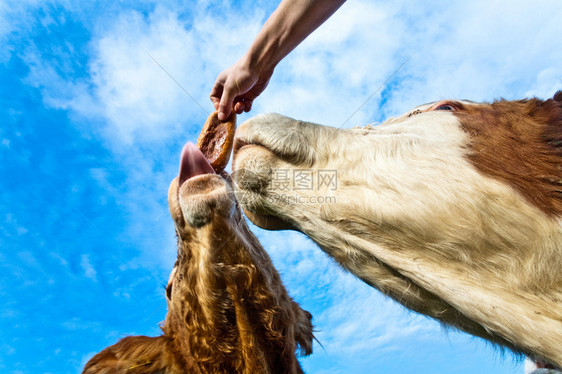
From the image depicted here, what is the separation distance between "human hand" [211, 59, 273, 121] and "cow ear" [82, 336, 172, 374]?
214cm

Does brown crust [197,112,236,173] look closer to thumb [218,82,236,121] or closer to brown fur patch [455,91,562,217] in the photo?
thumb [218,82,236,121]

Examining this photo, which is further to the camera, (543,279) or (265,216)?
(265,216)

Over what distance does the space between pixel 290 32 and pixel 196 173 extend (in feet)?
3.79

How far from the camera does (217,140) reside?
9.68 feet

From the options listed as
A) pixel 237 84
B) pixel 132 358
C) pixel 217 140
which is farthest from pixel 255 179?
pixel 132 358

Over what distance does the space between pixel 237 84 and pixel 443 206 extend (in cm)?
179

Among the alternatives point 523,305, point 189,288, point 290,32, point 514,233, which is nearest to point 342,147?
point 290,32

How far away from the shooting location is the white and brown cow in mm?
1853

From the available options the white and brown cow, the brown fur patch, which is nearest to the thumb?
the white and brown cow

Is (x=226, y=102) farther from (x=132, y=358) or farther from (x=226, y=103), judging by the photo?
(x=132, y=358)

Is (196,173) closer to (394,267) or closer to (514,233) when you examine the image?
(394,267)

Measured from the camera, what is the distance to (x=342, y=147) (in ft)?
7.32

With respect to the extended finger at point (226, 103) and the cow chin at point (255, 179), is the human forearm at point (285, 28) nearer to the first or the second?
the extended finger at point (226, 103)

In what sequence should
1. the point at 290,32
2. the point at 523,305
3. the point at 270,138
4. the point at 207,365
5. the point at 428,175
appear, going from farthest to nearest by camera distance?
1. the point at 207,365
2. the point at 290,32
3. the point at 270,138
4. the point at 428,175
5. the point at 523,305
